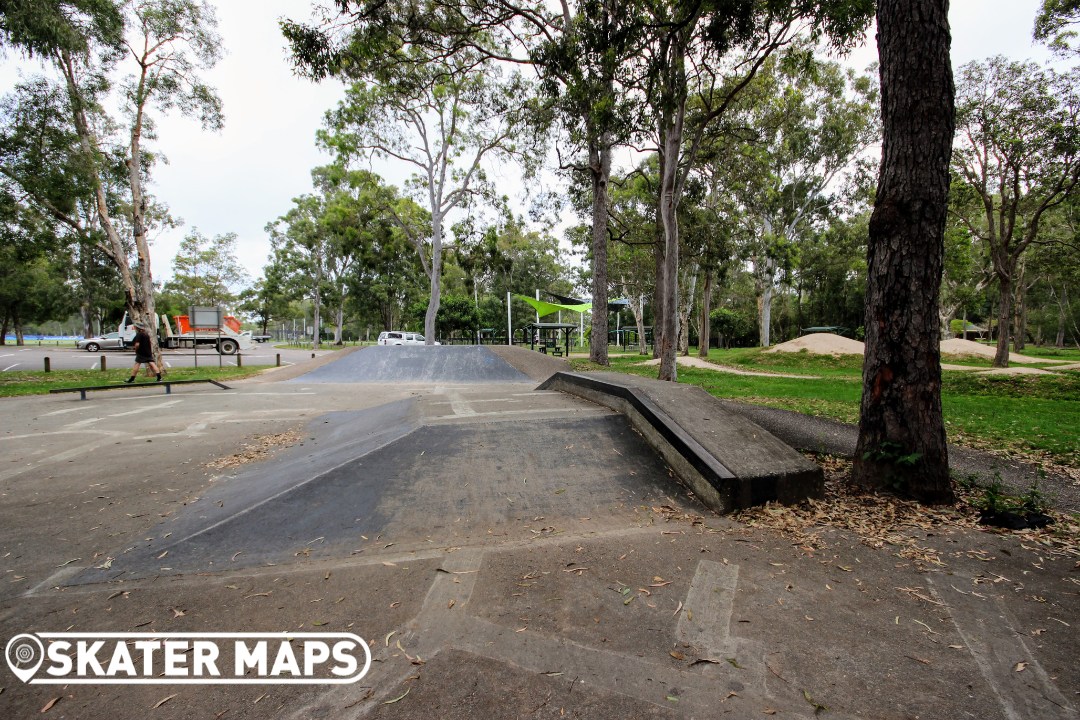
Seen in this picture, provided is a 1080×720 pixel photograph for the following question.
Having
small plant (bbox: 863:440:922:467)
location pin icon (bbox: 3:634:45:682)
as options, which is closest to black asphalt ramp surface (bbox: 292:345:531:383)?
small plant (bbox: 863:440:922:467)

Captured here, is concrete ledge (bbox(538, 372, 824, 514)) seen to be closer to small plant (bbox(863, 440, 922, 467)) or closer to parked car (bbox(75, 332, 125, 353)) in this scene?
small plant (bbox(863, 440, 922, 467))

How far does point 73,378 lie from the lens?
14.5m

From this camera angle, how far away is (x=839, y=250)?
1251 inches

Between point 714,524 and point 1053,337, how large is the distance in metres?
78.4

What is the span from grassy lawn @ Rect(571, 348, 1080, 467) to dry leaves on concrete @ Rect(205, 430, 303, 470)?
26.9 ft

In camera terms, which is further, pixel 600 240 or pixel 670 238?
pixel 600 240

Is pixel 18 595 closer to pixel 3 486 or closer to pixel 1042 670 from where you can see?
pixel 3 486

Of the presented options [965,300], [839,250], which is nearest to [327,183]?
[839,250]

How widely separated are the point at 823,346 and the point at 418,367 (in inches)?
695

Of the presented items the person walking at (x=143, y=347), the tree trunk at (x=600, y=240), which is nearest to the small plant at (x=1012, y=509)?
the tree trunk at (x=600, y=240)

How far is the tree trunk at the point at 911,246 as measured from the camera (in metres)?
3.56

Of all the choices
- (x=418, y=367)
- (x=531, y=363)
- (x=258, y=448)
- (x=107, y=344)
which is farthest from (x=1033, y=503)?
(x=107, y=344)

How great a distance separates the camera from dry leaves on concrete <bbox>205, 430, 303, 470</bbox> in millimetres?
5199

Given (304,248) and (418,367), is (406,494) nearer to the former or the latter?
(418,367)
